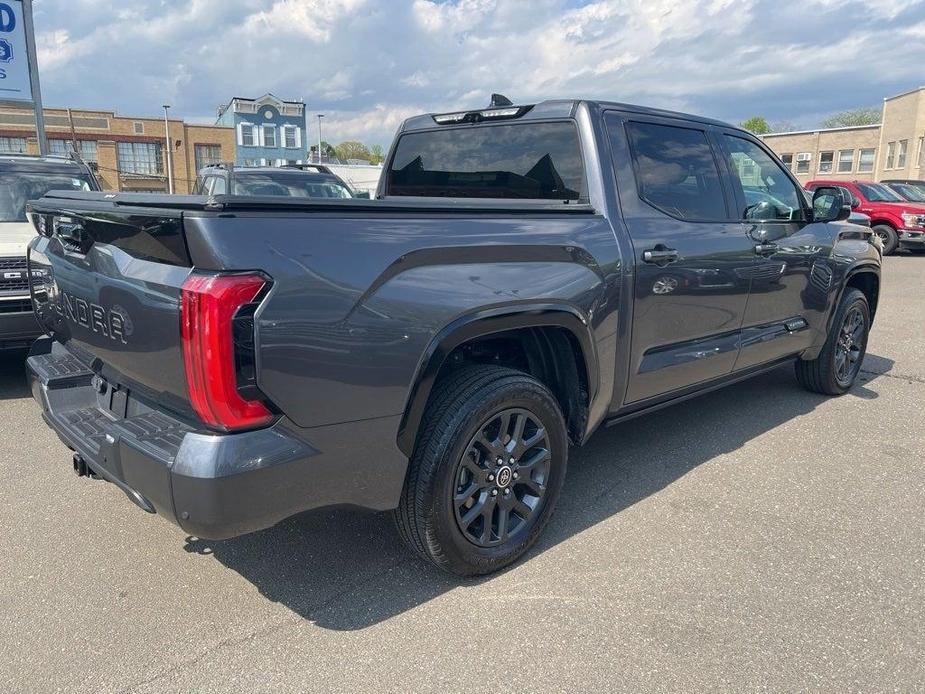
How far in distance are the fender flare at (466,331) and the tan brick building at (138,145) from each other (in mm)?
48342

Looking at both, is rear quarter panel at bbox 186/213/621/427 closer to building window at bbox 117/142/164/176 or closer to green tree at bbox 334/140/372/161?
building window at bbox 117/142/164/176

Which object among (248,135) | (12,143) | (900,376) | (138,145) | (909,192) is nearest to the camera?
(900,376)

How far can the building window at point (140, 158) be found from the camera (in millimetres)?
49938

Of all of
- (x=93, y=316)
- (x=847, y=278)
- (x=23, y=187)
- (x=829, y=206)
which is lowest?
(x=847, y=278)

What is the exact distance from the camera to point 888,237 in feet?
54.4

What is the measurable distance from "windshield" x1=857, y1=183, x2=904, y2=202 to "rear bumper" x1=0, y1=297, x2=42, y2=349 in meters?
17.8

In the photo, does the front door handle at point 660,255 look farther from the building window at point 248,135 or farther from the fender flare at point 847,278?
the building window at point 248,135

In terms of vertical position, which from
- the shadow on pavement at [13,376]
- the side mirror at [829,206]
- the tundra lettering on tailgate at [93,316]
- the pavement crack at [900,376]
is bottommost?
the pavement crack at [900,376]

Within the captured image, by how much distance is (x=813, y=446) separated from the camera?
173 inches

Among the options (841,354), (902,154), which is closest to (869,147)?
(902,154)

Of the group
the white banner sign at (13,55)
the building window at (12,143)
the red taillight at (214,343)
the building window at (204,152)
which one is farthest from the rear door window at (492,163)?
the building window at (204,152)

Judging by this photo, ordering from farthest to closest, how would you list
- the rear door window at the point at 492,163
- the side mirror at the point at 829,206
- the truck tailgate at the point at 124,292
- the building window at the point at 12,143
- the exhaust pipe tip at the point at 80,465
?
the building window at the point at 12,143, the side mirror at the point at 829,206, the rear door window at the point at 492,163, the exhaust pipe tip at the point at 80,465, the truck tailgate at the point at 124,292

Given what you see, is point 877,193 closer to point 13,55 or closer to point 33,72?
point 33,72

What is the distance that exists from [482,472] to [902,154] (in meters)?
44.2
